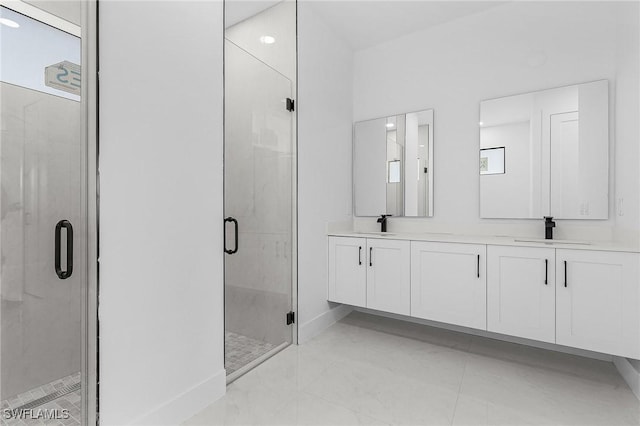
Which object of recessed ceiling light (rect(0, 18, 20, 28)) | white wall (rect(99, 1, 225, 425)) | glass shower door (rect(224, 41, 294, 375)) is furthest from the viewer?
glass shower door (rect(224, 41, 294, 375))

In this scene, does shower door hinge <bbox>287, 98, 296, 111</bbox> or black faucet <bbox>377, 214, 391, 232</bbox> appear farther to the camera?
black faucet <bbox>377, 214, 391, 232</bbox>

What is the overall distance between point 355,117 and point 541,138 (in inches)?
66.9

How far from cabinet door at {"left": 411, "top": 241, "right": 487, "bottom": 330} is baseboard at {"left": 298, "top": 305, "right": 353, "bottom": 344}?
0.82 m

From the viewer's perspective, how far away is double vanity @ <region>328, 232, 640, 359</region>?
1.84 metres

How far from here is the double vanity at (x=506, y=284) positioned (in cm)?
184

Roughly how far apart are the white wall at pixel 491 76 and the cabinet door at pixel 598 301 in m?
0.32

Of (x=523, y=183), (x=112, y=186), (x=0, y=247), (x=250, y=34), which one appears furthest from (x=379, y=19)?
(x=0, y=247)

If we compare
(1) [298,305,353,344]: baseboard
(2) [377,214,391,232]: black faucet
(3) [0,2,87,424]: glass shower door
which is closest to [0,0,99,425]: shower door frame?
(3) [0,2,87,424]: glass shower door

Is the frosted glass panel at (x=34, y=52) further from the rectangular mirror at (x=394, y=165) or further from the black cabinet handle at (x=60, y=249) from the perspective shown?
the rectangular mirror at (x=394, y=165)

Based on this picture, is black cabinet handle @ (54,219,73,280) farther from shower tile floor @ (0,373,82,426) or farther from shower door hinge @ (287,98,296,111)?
shower door hinge @ (287,98,296,111)

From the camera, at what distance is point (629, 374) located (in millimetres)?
1922

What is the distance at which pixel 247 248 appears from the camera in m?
2.22

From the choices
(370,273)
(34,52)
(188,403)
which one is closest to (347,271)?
(370,273)

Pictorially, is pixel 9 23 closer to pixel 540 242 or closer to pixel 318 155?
pixel 318 155
